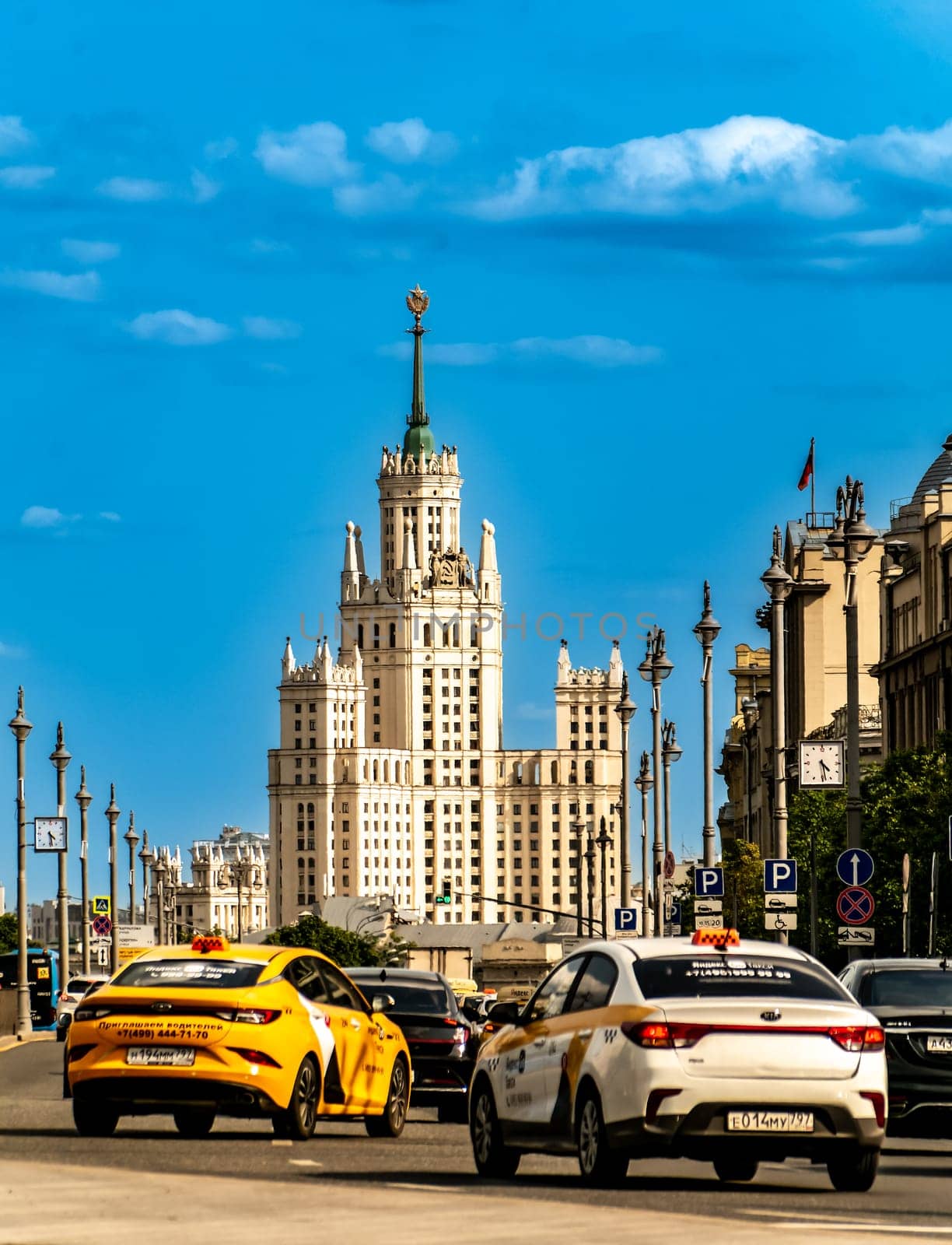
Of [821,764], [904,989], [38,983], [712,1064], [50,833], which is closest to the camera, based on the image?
[712,1064]

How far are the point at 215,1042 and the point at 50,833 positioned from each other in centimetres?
5122

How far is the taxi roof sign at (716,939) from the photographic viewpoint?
1598cm

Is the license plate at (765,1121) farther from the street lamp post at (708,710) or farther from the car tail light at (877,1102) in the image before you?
the street lamp post at (708,710)

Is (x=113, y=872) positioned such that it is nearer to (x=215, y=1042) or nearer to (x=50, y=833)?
(x=50, y=833)

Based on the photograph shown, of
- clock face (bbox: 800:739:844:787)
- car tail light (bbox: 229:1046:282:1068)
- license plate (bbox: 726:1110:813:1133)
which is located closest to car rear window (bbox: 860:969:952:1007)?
car tail light (bbox: 229:1046:282:1068)

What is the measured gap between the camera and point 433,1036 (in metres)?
26.6

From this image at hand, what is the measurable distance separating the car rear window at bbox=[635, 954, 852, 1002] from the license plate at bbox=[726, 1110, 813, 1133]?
690 millimetres

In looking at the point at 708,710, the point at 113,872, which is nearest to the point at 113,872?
the point at 113,872

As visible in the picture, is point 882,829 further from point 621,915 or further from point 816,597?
point 816,597

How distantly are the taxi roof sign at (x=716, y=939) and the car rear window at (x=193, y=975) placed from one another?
Result: 4.24 m

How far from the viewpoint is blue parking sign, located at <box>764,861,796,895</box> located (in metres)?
41.0

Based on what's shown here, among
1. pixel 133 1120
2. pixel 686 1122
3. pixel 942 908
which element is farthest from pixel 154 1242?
pixel 942 908

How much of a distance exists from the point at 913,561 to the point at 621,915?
27.6m

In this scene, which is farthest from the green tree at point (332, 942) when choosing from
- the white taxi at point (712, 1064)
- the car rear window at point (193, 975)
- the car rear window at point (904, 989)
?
the white taxi at point (712, 1064)
